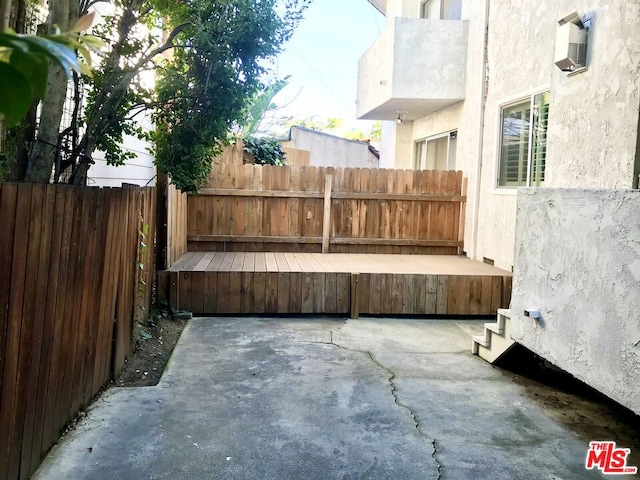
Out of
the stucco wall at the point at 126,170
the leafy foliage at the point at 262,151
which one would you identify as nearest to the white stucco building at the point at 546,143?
the leafy foliage at the point at 262,151

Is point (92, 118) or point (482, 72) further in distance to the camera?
point (482, 72)

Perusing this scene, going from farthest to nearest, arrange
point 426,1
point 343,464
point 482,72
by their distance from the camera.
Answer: point 426,1 < point 482,72 < point 343,464

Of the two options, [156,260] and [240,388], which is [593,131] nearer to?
[240,388]

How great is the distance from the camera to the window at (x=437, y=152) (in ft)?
32.3

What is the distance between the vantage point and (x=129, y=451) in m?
3.19

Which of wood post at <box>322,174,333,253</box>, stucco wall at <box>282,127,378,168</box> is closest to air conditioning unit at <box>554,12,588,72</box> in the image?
wood post at <box>322,174,333,253</box>

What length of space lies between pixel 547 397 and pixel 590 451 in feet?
3.33

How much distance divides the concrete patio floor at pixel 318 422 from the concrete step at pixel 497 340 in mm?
171

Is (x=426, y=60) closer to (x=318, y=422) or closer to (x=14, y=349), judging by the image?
(x=318, y=422)

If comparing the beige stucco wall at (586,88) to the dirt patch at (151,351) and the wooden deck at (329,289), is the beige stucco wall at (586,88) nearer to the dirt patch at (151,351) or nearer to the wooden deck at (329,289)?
the wooden deck at (329,289)

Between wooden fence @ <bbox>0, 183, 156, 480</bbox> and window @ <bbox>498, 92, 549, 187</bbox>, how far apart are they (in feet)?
16.4

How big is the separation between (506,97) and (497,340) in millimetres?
4039

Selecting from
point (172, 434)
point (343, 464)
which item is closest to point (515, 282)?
point (343, 464)

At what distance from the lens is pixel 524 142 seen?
7.30 m
